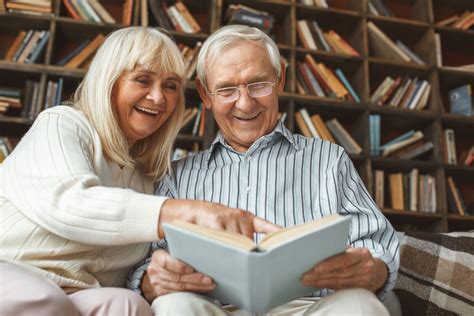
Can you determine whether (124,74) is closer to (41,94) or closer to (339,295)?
(339,295)

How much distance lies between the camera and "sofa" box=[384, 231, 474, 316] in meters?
1.54

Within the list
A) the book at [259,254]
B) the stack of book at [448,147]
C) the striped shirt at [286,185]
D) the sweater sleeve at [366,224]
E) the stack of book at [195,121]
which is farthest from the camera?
the stack of book at [448,147]

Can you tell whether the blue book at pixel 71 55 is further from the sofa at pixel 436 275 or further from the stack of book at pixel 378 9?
the sofa at pixel 436 275

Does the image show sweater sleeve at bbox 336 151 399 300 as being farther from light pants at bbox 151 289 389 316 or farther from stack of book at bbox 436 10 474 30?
stack of book at bbox 436 10 474 30

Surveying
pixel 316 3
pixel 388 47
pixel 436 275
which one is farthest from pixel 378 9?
pixel 436 275

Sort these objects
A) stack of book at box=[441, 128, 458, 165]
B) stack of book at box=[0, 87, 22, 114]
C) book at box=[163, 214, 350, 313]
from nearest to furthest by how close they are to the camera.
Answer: book at box=[163, 214, 350, 313] < stack of book at box=[0, 87, 22, 114] < stack of book at box=[441, 128, 458, 165]

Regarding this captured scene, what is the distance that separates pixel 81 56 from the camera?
2875 millimetres

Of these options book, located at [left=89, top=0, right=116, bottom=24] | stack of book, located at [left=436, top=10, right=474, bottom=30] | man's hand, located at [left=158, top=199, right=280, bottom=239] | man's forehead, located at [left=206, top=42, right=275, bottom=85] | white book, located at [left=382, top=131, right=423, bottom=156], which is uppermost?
book, located at [left=89, top=0, right=116, bottom=24]

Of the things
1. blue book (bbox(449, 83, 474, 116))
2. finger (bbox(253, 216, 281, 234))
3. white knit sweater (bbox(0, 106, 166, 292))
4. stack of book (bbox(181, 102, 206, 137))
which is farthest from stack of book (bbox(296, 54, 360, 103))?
finger (bbox(253, 216, 281, 234))

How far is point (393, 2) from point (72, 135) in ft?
10.1

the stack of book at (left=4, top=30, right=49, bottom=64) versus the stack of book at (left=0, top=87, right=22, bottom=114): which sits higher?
the stack of book at (left=4, top=30, right=49, bottom=64)

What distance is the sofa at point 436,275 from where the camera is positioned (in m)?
1.54

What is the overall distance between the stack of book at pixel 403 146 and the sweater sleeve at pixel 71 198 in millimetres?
2196

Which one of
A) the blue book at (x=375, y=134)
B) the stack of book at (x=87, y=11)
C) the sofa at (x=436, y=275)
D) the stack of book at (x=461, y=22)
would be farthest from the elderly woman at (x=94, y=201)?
the stack of book at (x=461, y=22)
